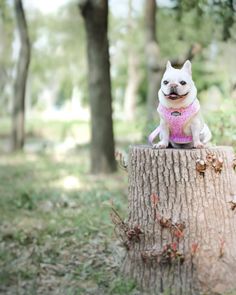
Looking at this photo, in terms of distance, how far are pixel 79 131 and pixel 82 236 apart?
1702 centimetres

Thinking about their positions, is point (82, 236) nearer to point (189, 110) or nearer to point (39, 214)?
point (39, 214)

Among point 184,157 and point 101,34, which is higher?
point 101,34

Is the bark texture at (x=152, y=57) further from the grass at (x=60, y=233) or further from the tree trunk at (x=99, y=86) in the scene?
the grass at (x=60, y=233)

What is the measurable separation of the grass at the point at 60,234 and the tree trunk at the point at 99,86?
0.41 meters

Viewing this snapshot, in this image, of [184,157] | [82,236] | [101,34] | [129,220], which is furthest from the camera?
[101,34]

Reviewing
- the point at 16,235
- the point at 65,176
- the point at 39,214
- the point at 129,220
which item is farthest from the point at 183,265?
the point at 65,176

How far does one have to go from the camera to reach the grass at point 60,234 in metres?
5.18

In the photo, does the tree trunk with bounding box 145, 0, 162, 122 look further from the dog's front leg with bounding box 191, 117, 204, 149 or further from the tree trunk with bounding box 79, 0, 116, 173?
the dog's front leg with bounding box 191, 117, 204, 149

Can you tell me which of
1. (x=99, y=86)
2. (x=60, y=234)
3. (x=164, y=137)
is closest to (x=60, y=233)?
(x=60, y=234)

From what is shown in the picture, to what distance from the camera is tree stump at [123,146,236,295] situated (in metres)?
4.54

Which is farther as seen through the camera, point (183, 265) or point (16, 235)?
point (16, 235)

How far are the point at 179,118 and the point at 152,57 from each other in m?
9.65

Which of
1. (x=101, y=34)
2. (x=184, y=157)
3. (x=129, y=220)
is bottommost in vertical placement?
(x=129, y=220)

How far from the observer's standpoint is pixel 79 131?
76.7ft
